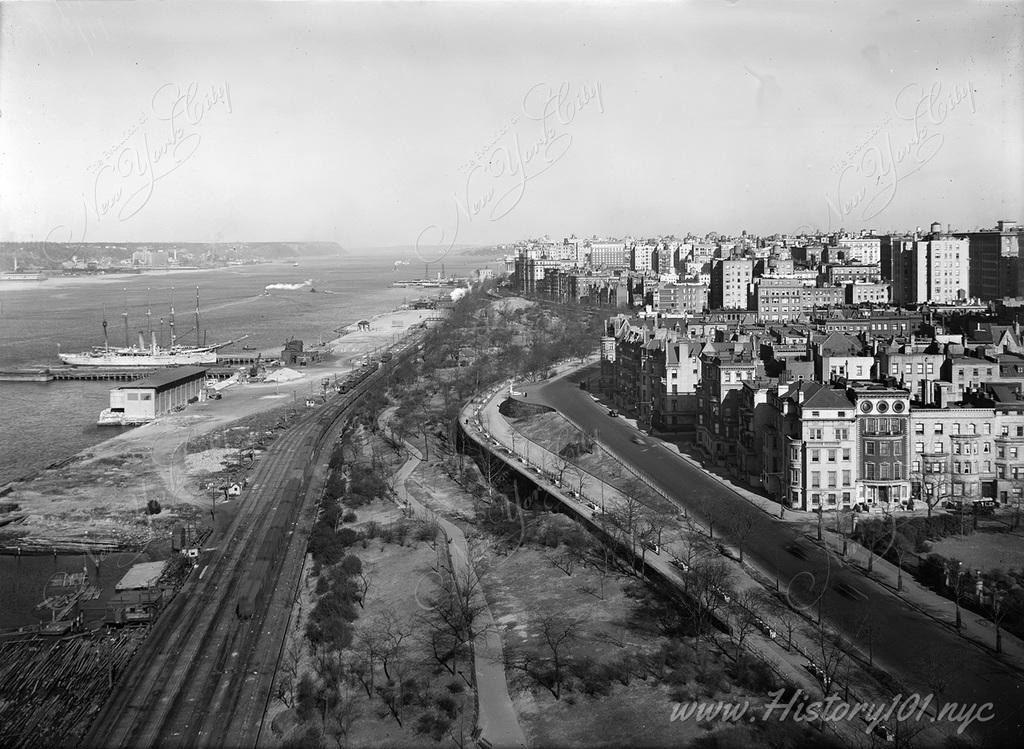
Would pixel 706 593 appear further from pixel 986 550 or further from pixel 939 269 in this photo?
pixel 939 269

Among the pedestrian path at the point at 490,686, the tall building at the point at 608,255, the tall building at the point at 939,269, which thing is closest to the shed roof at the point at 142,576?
the pedestrian path at the point at 490,686

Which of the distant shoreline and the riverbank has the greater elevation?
the distant shoreline

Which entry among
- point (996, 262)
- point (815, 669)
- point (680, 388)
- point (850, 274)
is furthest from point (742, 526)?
point (850, 274)

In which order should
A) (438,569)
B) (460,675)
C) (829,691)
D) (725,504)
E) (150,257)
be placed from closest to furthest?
1. (829,691)
2. (460,675)
3. (438,569)
4. (725,504)
5. (150,257)

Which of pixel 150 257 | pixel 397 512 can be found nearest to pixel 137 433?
pixel 397 512

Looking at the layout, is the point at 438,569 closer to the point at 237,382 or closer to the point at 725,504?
the point at 725,504

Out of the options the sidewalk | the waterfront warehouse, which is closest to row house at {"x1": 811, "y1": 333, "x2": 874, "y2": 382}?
the sidewalk

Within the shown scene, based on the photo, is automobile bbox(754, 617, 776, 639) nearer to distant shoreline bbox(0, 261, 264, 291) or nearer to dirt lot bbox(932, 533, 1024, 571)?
dirt lot bbox(932, 533, 1024, 571)
